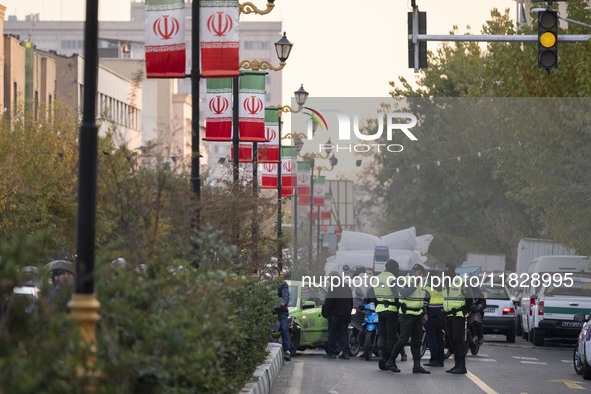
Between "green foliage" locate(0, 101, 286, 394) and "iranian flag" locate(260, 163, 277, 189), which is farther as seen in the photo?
"iranian flag" locate(260, 163, 277, 189)

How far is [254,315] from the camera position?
51.5 ft

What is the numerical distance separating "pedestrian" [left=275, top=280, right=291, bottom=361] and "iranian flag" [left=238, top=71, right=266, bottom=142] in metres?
3.96

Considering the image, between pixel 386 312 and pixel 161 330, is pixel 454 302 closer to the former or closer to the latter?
pixel 386 312

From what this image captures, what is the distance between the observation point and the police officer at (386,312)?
20.2 m

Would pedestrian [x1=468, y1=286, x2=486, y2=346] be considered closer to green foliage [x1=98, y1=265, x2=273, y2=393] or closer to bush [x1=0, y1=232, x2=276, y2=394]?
bush [x1=0, y1=232, x2=276, y2=394]

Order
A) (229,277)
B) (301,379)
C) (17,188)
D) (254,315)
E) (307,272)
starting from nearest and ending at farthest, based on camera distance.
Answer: (229,277)
(254,315)
(301,379)
(17,188)
(307,272)

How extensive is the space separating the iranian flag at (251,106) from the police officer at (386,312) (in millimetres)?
5476

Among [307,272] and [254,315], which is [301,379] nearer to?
[254,315]

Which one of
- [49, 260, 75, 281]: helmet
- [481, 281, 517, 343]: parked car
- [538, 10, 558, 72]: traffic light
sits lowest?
[481, 281, 517, 343]: parked car

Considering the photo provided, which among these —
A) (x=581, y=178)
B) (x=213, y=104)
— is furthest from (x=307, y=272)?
(x=213, y=104)

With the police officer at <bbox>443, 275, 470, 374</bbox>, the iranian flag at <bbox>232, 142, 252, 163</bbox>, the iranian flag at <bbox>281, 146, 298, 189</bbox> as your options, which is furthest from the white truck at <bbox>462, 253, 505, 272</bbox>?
the police officer at <bbox>443, 275, 470, 374</bbox>

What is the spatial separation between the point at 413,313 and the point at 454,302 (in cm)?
85

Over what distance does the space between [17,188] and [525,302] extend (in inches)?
573

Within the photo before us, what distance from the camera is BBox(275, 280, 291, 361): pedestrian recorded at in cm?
2191
